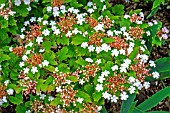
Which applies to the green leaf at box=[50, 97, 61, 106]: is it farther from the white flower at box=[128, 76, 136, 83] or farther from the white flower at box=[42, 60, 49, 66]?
the white flower at box=[128, 76, 136, 83]

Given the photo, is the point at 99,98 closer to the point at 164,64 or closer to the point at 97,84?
the point at 97,84

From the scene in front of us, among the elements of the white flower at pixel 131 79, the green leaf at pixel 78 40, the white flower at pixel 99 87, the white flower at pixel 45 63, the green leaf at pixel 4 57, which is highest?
the green leaf at pixel 78 40

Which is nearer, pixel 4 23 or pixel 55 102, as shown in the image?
pixel 55 102

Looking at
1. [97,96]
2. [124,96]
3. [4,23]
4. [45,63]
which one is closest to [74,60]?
[45,63]

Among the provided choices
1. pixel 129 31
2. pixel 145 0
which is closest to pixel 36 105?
pixel 129 31

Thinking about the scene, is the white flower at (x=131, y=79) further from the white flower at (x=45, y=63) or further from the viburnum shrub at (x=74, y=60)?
the white flower at (x=45, y=63)

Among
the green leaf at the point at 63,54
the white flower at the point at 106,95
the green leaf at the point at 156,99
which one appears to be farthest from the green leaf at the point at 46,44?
the green leaf at the point at 156,99

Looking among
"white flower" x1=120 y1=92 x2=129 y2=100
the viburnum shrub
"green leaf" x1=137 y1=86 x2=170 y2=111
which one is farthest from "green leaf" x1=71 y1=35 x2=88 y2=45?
"green leaf" x1=137 y1=86 x2=170 y2=111

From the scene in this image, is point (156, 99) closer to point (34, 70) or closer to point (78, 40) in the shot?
point (78, 40)

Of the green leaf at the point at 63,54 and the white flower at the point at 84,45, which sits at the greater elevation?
the white flower at the point at 84,45
